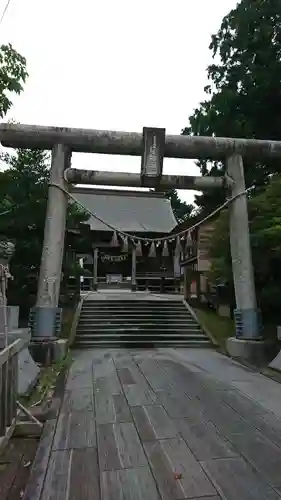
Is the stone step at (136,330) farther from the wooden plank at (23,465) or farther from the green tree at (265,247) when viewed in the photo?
the wooden plank at (23,465)

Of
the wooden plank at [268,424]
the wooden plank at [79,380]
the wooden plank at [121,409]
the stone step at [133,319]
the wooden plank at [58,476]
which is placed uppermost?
the stone step at [133,319]

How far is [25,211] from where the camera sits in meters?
9.12

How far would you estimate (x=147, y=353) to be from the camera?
784 centimetres

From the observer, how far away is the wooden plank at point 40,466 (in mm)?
2404

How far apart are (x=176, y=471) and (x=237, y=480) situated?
0.40 metres

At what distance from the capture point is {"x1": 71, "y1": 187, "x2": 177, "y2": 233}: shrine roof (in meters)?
24.6

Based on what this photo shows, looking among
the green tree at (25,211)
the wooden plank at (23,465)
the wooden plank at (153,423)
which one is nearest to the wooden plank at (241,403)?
the wooden plank at (153,423)

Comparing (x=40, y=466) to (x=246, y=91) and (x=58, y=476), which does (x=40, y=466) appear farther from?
(x=246, y=91)

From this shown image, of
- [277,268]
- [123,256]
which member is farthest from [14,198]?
[123,256]

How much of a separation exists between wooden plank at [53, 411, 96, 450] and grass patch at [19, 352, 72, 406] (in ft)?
2.43

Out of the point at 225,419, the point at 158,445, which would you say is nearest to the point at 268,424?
the point at 225,419

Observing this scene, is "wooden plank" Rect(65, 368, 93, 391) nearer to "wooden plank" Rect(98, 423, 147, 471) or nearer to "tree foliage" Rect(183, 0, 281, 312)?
"wooden plank" Rect(98, 423, 147, 471)

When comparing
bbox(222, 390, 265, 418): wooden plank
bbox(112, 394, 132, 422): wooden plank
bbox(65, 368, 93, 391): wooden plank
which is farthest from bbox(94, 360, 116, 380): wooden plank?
bbox(222, 390, 265, 418): wooden plank

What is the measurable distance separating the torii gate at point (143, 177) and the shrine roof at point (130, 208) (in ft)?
49.4
